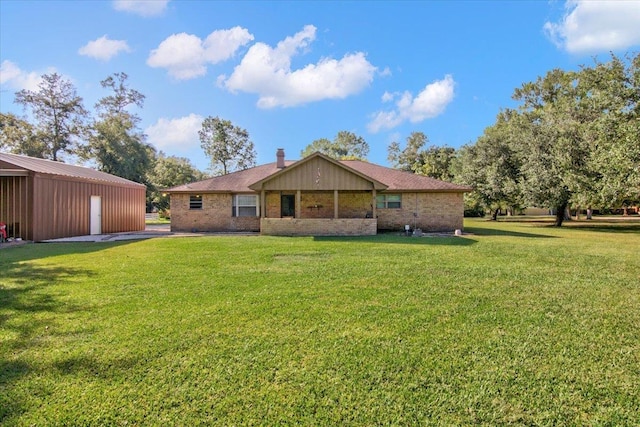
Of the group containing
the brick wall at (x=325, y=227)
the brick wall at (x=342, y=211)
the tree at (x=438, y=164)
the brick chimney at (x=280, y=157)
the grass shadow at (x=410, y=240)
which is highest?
the tree at (x=438, y=164)

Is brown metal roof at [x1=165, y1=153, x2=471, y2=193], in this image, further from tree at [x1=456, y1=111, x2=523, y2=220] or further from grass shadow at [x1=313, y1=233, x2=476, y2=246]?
tree at [x1=456, y1=111, x2=523, y2=220]

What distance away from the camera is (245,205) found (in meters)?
19.2

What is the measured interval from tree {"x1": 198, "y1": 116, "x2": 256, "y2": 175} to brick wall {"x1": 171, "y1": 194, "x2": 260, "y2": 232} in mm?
28885

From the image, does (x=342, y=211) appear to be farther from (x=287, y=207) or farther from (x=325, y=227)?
(x=287, y=207)

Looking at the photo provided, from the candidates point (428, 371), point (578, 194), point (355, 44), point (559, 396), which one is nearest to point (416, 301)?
point (428, 371)

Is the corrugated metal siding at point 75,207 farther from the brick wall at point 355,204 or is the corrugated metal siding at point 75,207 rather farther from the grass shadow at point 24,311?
the brick wall at point 355,204

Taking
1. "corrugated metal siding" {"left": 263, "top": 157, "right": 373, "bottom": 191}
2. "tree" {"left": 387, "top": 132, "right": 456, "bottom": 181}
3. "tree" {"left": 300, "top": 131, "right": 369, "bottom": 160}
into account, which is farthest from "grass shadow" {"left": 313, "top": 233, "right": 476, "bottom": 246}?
"tree" {"left": 300, "top": 131, "right": 369, "bottom": 160}

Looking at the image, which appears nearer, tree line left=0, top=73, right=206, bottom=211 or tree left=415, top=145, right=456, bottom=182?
tree line left=0, top=73, right=206, bottom=211

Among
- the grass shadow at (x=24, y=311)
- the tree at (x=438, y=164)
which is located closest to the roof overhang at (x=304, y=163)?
the grass shadow at (x=24, y=311)

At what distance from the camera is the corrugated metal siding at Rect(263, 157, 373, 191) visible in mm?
16484

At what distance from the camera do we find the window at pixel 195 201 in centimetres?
1936

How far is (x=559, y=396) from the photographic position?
3.00 m

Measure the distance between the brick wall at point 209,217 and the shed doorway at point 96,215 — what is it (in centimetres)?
357

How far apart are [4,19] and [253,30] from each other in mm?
9703
